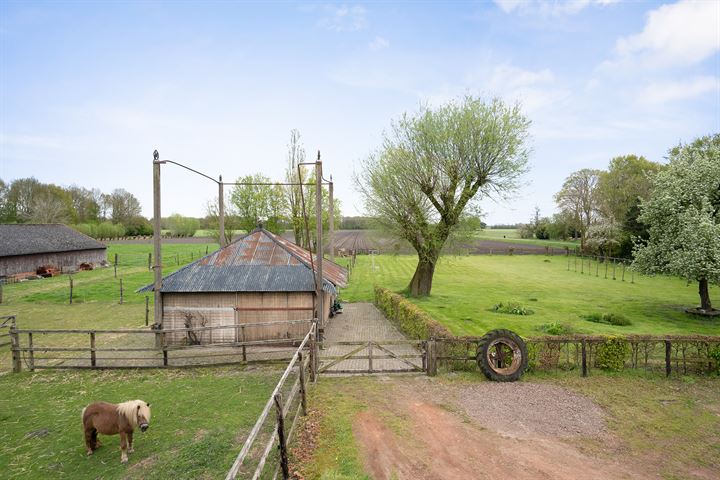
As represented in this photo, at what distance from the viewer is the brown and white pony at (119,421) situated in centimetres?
845

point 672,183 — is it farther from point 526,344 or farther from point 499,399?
point 499,399

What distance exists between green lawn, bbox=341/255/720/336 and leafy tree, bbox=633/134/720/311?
3190 mm

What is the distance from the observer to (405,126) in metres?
28.0

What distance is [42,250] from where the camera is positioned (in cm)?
4209

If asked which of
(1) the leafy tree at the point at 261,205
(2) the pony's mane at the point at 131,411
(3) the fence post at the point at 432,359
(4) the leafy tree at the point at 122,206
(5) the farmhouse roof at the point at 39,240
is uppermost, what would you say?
(4) the leafy tree at the point at 122,206

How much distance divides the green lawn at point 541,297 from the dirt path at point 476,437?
8.24 metres

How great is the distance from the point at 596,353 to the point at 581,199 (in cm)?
6106

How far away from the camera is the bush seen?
22.0 metres

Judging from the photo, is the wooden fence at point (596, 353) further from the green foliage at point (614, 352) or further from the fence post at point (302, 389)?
the fence post at point (302, 389)

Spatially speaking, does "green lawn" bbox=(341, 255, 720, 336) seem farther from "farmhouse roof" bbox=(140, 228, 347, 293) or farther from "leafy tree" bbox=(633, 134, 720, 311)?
"farmhouse roof" bbox=(140, 228, 347, 293)

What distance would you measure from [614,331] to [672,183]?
1043 centimetres

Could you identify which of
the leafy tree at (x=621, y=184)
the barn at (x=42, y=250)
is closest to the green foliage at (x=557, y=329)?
the leafy tree at (x=621, y=184)

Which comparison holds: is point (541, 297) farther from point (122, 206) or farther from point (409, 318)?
point (122, 206)

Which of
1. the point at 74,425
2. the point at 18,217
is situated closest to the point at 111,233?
the point at 18,217
